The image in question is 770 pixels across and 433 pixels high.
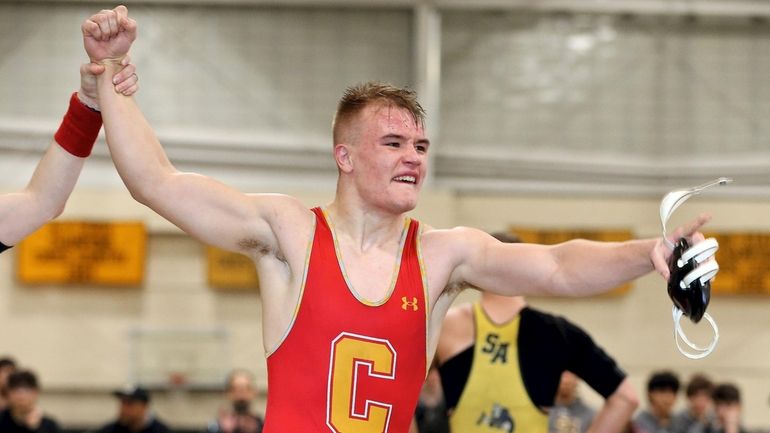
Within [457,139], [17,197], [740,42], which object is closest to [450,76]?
[457,139]

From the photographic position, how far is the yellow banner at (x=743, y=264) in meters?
13.8

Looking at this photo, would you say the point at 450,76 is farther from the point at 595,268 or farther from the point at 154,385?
the point at 595,268

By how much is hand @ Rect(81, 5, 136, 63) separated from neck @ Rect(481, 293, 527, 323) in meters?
2.54

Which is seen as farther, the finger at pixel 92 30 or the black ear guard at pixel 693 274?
the finger at pixel 92 30

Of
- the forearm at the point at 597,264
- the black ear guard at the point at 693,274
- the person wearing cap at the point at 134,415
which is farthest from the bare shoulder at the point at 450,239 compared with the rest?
the person wearing cap at the point at 134,415

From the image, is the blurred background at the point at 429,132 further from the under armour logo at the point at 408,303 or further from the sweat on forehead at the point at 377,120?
the under armour logo at the point at 408,303

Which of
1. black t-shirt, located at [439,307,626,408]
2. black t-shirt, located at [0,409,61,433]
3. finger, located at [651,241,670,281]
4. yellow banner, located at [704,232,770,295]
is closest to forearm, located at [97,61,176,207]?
finger, located at [651,241,670,281]

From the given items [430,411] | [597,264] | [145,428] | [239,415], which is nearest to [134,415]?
[145,428]

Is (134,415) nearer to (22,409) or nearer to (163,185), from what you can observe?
(22,409)

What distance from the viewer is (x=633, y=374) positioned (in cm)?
1398

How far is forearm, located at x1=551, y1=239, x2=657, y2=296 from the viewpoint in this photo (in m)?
3.82

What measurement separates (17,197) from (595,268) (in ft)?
7.07

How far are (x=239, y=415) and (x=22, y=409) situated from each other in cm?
178

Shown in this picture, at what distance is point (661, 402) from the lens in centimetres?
1088
